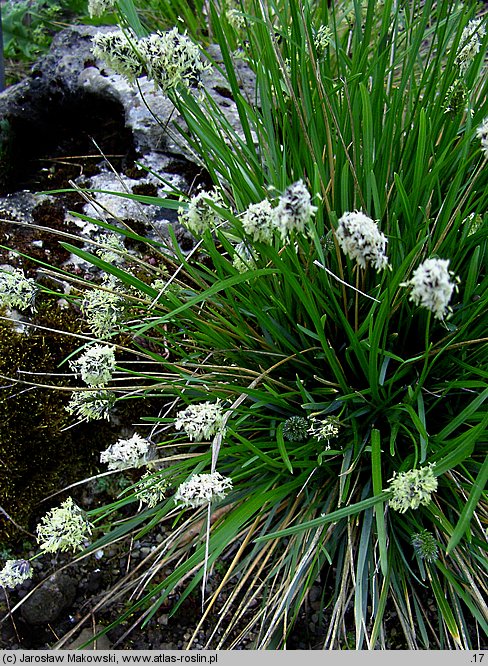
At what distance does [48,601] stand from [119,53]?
2189 millimetres

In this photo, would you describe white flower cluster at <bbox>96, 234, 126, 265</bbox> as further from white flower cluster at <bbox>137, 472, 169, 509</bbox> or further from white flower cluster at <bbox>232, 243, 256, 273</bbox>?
white flower cluster at <bbox>137, 472, 169, 509</bbox>

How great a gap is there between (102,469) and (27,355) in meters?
0.67

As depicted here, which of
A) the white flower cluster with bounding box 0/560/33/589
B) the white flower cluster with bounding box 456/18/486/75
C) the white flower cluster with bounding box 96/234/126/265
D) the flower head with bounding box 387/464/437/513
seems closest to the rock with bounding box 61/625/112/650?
the white flower cluster with bounding box 0/560/33/589

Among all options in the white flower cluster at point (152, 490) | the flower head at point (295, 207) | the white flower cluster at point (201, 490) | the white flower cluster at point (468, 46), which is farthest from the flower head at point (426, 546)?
the white flower cluster at point (468, 46)

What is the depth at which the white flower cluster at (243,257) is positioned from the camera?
7.82 feet

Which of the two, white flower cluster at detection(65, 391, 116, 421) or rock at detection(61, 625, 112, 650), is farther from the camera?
rock at detection(61, 625, 112, 650)

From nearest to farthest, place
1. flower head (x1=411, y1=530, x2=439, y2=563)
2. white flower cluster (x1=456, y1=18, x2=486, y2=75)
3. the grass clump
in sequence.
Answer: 1. flower head (x1=411, y1=530, x2=439, y2=563)
2. the grass clump
3. white flower cluster (x1=456, y1=18, x2=486, y2=75)

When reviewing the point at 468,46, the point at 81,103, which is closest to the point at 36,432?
the point at 81,103

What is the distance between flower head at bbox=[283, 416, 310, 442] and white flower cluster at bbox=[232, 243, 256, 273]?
25.3 inches

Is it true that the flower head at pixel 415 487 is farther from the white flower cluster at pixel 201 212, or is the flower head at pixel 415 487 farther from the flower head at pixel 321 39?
the flower head at pixel 321 39

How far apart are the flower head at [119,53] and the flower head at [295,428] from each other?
1420mm

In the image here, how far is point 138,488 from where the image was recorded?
2.67 m

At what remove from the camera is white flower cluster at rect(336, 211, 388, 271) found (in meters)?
1.56

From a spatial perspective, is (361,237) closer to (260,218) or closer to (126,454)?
(260,218)
